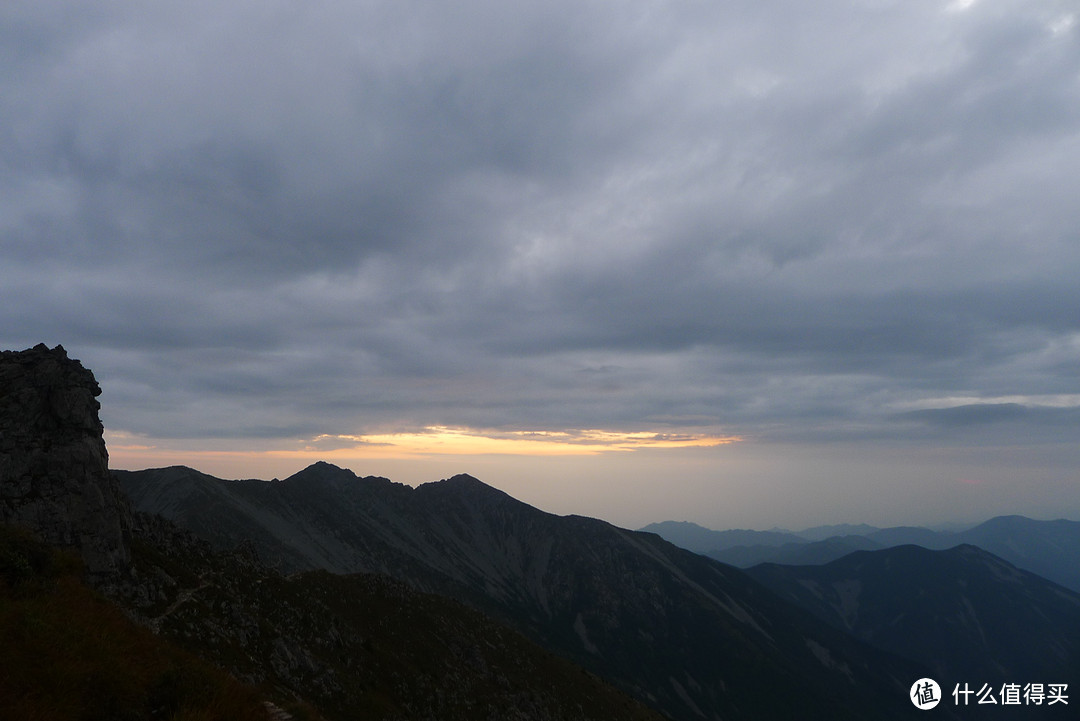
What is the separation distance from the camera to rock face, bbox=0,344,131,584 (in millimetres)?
53438

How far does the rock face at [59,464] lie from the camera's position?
53438 millimetres

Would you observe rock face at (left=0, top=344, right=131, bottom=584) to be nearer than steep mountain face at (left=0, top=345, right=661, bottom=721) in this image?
No

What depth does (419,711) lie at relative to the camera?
77.9m

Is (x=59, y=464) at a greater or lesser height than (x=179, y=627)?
greater

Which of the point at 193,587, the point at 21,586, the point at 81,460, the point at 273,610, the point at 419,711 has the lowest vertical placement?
the point at 419,711

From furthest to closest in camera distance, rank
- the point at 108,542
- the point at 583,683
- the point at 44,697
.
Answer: the point at 583,683 < the point at 108,542 < the point at 44,697

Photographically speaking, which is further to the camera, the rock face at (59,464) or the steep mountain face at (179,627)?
the rock face at (59,464)

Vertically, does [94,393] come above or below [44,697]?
above

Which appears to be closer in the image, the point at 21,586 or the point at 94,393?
the point at 21,586

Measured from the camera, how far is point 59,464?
56812 mm

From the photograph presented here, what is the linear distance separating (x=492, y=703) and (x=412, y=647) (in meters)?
15.8

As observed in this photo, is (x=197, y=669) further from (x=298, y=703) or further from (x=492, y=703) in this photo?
(x=492, y=703)

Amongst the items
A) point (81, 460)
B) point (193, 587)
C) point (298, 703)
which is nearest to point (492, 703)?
point (193, 587)

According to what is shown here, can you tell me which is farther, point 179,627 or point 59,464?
point 59,464
